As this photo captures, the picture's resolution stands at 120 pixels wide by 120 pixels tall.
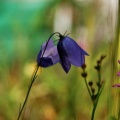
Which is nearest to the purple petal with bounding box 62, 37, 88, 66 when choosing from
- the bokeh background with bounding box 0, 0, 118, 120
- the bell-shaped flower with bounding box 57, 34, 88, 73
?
the bell-shaped flower with bounding box 57, 34, 88, 73

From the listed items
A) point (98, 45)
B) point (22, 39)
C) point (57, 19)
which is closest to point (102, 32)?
point (98, 45)

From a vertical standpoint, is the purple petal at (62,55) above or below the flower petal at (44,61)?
above

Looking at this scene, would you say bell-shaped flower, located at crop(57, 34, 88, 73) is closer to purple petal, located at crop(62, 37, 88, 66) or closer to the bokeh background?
purple petal, located at crop(62, 37, 88, 66)

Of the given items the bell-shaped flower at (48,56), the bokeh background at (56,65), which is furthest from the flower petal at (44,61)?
the bokeh background at (56,65)

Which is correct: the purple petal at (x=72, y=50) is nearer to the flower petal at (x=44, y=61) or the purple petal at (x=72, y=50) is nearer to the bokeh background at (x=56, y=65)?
the flower petal at (x=44, y=61)

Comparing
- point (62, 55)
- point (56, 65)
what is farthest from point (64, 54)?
point (56, 65)

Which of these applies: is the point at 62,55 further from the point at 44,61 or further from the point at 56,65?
the point at 56,65

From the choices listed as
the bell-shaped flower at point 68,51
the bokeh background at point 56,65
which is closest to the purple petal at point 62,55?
the bell-shaped flower at point 68,51

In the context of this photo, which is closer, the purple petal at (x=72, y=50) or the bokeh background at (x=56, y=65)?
the purple petal at (x=72, y=50)

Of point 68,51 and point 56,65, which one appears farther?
point 56,65
